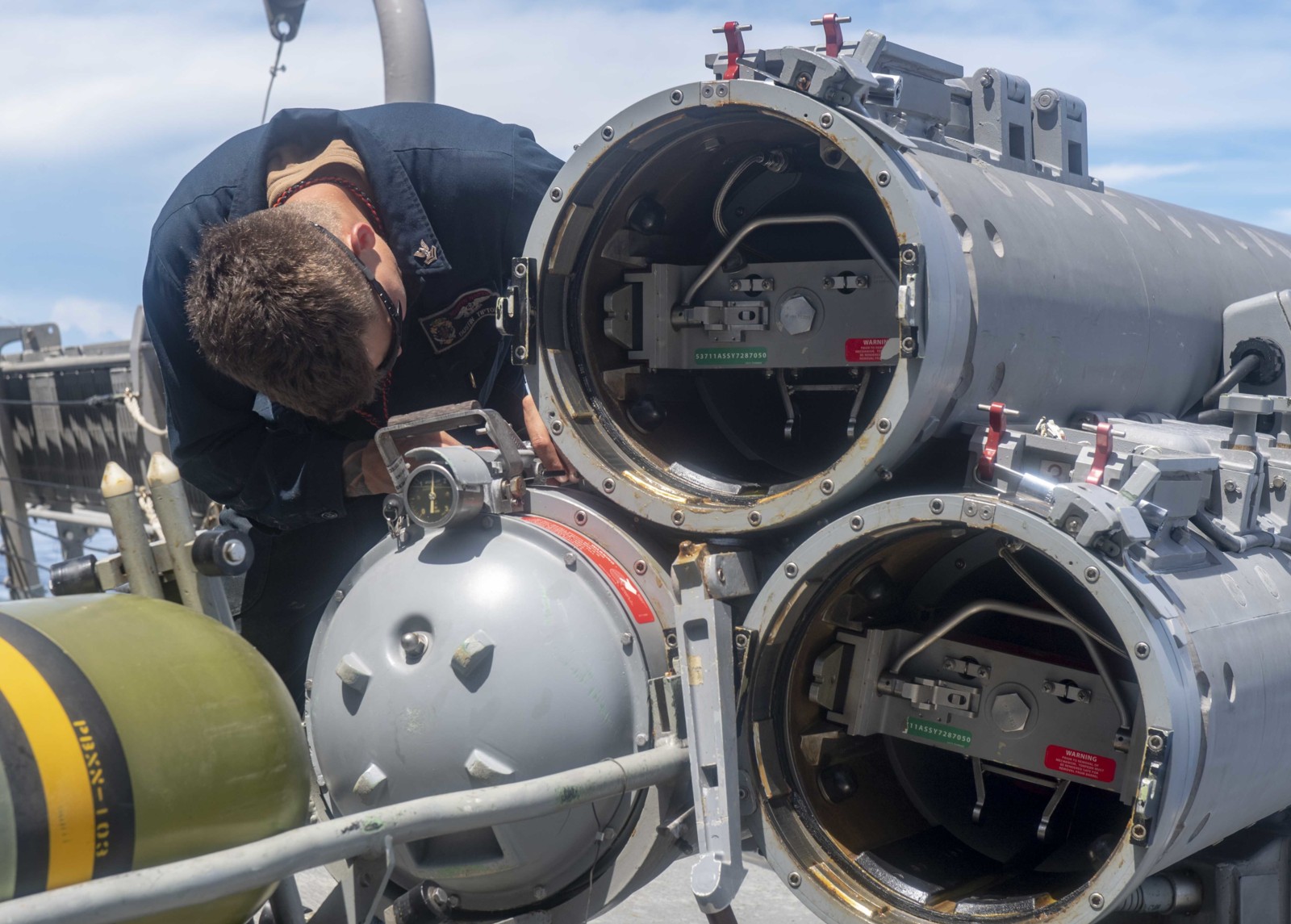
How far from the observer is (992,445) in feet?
6.79

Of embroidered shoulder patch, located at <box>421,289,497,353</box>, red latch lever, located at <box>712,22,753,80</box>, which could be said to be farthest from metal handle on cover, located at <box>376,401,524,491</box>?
red latch lever, located at <box>712,22,753,80</box>

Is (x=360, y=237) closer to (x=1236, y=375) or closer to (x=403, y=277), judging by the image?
(x=403, y=277)

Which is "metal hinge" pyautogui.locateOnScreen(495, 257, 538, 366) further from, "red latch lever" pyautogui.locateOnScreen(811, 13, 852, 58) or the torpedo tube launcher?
"red latch lever" pyautogui.locateOnScreen(811, 13, 852, 58)

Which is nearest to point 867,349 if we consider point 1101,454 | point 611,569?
point 1101,454

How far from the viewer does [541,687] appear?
7.10 ft

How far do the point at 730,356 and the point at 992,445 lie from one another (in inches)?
24.0

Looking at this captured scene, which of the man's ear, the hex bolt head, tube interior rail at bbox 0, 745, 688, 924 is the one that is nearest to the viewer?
tube interior rail at bbox 0, 745, 688, 924

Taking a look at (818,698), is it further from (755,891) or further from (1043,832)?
(755,891)

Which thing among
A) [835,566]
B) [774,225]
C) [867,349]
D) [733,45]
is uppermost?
[733,45]

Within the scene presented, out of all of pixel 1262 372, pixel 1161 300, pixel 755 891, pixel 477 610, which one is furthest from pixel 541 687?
pixel 1262 372

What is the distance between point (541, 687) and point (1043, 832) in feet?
3.08

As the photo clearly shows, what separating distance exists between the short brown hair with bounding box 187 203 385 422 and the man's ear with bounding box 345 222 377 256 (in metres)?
0.14

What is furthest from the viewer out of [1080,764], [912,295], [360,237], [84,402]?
[84,402]

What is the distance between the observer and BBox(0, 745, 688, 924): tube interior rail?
1.54 meters
